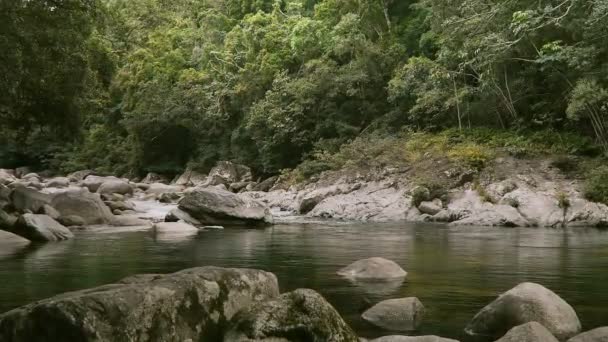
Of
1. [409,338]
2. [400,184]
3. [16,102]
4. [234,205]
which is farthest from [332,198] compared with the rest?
[409,338]

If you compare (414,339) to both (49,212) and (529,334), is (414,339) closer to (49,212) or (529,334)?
(529,334)

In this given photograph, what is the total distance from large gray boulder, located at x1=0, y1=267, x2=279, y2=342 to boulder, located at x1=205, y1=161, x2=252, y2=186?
34976 millimetres

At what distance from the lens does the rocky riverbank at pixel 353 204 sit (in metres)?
20.4

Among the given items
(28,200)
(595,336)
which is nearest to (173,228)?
(28,200)

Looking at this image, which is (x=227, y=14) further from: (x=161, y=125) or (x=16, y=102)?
(x=16, y=102)

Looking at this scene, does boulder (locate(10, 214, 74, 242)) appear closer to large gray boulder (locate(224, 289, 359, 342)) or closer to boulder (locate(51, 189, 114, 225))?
boulder (locate(51, 189, 114, 225))

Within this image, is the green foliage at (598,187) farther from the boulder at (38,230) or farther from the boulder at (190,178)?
the boulder at (190,178)

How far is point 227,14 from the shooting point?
6016 cm

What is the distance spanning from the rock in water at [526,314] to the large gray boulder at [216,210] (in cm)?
1468

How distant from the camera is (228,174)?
42625mm

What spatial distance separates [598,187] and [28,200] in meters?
17.4

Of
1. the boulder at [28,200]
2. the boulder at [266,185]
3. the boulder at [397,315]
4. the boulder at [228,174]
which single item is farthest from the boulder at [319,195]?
the boulder at [397,315]

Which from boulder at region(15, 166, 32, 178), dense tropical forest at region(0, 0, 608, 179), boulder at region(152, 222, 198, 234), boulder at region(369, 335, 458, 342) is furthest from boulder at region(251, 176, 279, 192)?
boulder at region(369, 335, 458, 342)

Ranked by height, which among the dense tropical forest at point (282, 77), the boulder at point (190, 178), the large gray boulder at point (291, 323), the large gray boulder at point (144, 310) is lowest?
the large gray boulder at point (291, 323)
